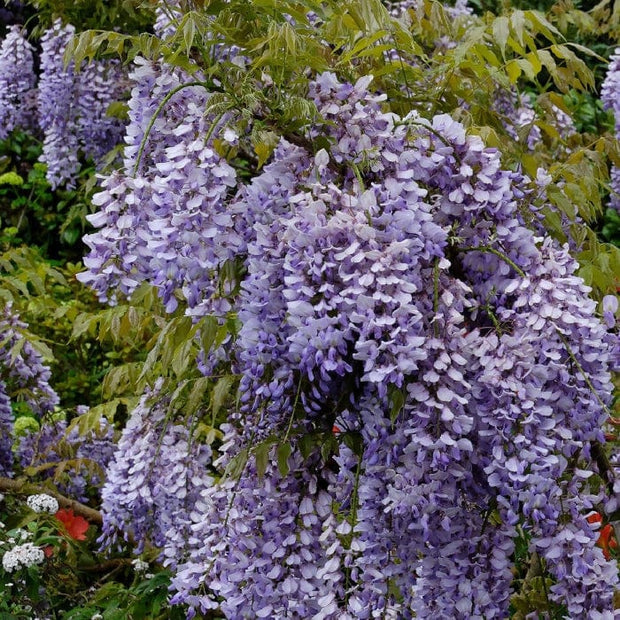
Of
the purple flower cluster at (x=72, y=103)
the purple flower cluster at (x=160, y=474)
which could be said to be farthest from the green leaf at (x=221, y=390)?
the purple flower cluster at (x=72, y=103)

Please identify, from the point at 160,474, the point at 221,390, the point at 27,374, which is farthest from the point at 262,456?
the point at 27,374

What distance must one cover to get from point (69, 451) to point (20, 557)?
49.3 inches

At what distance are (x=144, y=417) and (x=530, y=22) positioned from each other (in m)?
1.88

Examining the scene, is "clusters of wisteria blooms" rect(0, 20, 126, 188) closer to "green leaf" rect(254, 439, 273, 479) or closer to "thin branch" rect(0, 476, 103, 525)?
"thin branch" rect(0, 476, 103, 525)

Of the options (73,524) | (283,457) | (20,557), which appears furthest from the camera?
(73,524)

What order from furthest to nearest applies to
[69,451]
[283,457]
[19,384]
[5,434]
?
[19,384]
[5,434]
[69,451]
[283,457]

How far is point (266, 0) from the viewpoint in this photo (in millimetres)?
2523

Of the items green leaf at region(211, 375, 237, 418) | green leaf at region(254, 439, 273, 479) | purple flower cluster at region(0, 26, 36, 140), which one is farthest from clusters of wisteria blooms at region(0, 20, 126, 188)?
green leaf at region(254, 439, 273, 479)

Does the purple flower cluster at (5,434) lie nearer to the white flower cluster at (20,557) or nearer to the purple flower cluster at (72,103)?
the white flower cluster at (20,557)

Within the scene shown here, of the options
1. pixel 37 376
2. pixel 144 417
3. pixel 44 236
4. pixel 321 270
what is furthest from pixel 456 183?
pixel 44 236

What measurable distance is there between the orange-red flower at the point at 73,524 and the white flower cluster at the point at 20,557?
0.89 meters

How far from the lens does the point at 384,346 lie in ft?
6.91

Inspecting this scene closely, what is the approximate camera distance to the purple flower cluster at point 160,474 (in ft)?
12.1

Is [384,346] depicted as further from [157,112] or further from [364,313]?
[157,112]
